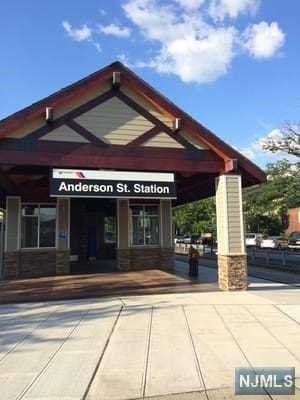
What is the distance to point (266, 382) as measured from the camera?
5.50 m

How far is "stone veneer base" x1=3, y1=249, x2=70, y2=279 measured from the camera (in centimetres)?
1931

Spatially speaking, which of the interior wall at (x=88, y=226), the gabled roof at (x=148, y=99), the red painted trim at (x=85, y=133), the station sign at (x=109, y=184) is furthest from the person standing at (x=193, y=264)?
the red painted trim at (x=85, y=133)

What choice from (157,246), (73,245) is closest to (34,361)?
(157,246)

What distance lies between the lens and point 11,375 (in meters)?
6.18

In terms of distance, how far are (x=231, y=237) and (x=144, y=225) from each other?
8.42m

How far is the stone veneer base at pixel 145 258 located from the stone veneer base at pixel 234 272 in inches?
292

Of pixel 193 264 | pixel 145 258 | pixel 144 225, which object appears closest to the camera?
pixel 193 264

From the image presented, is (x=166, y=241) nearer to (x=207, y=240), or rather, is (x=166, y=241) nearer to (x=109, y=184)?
(x=109, y=184)

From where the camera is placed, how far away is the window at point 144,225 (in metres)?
21.7

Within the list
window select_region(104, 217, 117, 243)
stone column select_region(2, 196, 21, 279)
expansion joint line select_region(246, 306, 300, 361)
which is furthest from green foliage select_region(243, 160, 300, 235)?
expansion joint line select_region(246, 306, 300, 361)

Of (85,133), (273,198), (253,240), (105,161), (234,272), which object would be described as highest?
(273,198)

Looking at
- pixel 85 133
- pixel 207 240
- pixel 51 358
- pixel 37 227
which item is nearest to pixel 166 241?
pixel 37 227

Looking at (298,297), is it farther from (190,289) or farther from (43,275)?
(43,275)

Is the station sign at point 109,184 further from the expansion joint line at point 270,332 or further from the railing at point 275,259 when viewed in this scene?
the railing at point 275,259
